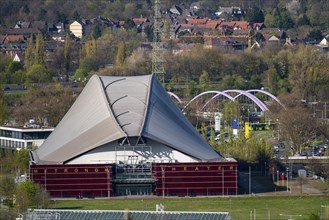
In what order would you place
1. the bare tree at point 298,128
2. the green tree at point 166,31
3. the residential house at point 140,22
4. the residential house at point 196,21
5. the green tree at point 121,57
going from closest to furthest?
the bare tree at point 298,128 → the green tree at point 121,57 → the green tree at point 166,31 → the residential house at point 140,22 → the residential house at point 196,21

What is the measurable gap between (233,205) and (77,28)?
67.4 metres

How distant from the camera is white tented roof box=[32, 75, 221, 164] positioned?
161ft

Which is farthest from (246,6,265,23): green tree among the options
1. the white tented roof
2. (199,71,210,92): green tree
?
the white tented roof

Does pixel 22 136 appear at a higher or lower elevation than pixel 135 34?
lower

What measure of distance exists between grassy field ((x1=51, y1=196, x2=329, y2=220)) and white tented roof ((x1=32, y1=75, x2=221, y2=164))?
6.75 ft

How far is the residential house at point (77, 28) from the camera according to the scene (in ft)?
366

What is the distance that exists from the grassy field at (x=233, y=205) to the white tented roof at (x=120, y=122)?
81.0 inches

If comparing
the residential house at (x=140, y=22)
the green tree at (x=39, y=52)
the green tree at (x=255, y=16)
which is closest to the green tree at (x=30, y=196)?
the green tree at (x=39, y=52)

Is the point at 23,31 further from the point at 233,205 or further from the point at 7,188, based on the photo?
the point at 233,205

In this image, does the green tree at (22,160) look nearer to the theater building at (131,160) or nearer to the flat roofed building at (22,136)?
the theater building at (131,160)

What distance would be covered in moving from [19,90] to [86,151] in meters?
32.9

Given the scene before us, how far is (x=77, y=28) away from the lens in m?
112

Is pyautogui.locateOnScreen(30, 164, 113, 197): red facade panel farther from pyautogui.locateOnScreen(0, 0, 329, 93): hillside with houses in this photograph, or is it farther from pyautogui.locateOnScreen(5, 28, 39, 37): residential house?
pyautogui.locateOnScreen(5, 28, 39, 37): residential house

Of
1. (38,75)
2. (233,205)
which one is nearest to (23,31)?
(38,75)
